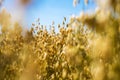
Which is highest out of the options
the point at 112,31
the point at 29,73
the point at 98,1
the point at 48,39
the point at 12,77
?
the point at 48,39

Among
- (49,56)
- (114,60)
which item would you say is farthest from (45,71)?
(114,60)

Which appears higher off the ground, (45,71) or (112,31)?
(45,71)

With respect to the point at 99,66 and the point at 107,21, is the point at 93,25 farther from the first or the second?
the point at 99,66

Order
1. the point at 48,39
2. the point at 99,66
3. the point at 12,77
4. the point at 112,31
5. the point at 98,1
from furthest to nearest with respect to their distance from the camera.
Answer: the point at 48,39, the point at 12,77, the point at 99,66, the point at 112,31, the point at 98,1

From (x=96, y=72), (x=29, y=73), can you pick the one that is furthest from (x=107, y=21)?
(x=29, y=73)

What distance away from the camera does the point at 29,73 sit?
2.66 metres

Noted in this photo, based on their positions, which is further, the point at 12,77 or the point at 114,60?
the point at 12,77

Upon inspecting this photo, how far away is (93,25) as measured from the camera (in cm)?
361

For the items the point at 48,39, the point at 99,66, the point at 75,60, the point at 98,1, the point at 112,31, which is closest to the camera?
the point at 98,1

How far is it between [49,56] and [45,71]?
0.98 m

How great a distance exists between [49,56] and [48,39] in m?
2.21

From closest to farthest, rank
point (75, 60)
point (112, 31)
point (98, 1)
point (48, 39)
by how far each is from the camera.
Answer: point (98, 1)
point (112, 31)
point (75, 60)
point (48, 39)

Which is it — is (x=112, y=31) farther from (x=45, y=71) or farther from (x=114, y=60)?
(x=45, y=71)

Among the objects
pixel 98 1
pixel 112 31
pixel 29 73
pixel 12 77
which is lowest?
pixel 29 73
